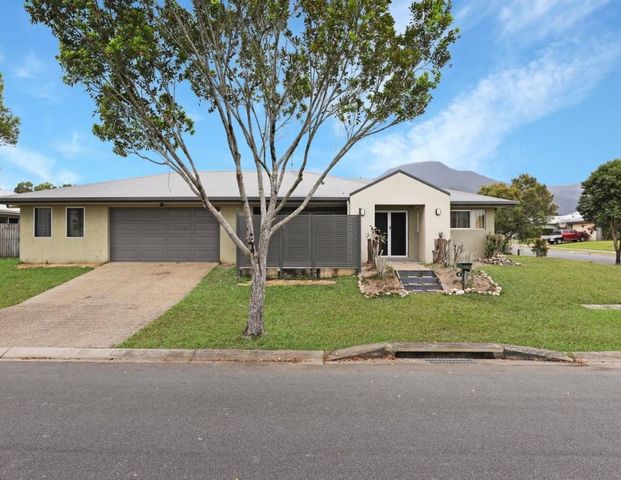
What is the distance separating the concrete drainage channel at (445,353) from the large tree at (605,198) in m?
15.5

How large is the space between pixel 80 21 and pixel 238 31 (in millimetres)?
2804

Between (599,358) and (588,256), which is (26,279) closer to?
(599,358)

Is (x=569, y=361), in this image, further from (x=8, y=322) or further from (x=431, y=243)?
(x=8, y=322)

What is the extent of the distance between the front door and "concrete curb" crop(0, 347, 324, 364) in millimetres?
10405

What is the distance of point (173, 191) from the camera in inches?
666

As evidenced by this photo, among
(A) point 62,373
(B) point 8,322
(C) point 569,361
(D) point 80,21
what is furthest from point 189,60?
(C) point 569,361

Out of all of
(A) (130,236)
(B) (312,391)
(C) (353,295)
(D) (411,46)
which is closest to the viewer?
(B) (312,391)

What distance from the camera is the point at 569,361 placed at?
633cm

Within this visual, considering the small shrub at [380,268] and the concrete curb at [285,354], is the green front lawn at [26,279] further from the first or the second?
the small shrub at [380,268]

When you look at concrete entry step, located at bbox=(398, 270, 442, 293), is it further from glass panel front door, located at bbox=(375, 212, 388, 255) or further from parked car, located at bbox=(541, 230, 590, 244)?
parked car, located at bbox=(541, 230, 590, 244)

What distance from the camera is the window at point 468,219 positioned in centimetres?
1777

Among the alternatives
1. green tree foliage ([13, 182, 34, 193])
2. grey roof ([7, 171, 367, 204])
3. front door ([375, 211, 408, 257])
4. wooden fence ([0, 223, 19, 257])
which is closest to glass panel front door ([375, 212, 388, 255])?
front door ([375, 211, 408, 257])

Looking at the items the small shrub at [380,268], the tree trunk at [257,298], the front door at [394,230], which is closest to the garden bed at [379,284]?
the small shrub at [380,268]

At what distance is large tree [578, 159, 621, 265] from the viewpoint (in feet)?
59.2
